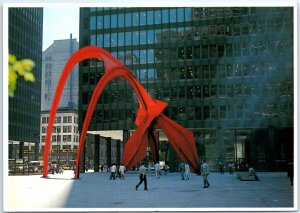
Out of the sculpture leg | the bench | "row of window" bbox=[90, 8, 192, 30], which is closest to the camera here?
the bench

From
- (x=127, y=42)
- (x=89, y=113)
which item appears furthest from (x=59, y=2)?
(x=127, y=42)

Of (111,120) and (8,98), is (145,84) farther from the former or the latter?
(8,98)

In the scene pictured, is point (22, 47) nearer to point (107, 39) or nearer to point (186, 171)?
point (186, 171)

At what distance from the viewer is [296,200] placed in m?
13.2

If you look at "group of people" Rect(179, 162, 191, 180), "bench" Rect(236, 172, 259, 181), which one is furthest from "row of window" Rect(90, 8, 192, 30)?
"bench" Rect(236, 172, 259, 181)

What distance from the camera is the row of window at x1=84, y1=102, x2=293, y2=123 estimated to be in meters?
26.1

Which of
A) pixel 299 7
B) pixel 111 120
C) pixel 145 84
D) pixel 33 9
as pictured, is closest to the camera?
pixel 299 7

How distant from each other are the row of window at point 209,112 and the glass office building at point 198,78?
63 mm

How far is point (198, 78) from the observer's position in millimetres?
34719

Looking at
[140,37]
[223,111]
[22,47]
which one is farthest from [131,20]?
[22,47]

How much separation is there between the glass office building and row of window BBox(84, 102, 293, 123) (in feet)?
0.21

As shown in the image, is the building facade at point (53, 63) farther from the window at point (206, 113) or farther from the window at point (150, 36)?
the window at point (150, 36)

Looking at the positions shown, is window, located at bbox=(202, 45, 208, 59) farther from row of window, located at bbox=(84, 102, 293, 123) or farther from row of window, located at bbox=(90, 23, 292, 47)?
row of window, located at bbox=(84, 102, 293, 123)

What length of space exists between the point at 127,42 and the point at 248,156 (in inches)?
554
